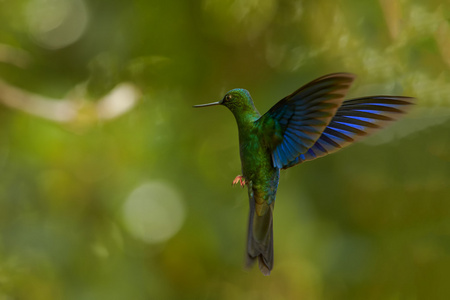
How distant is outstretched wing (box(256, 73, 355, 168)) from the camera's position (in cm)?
31

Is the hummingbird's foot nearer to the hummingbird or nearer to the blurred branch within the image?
the hummingbird

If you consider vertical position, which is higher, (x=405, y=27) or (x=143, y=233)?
(x=405, y=27)

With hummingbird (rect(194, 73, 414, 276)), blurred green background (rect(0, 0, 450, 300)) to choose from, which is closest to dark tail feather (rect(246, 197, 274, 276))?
hummingbird (rect(194, 73, 414, 276))

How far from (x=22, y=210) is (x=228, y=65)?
2.26 feet

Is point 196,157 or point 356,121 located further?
point 196,157

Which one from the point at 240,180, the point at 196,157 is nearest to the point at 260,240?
the point at 240,180

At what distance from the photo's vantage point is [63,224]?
4.81ft

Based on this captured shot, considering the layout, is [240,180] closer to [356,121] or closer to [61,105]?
[356,121]

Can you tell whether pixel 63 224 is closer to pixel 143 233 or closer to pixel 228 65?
pixel 143 233

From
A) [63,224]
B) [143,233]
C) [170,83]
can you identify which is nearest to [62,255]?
[63,224]

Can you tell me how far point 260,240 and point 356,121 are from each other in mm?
127

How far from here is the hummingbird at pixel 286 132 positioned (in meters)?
0.36

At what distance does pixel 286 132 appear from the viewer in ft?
1.40

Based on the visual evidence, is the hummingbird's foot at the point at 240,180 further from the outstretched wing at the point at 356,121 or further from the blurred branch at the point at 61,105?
the blurred branch at the point at 61,105
